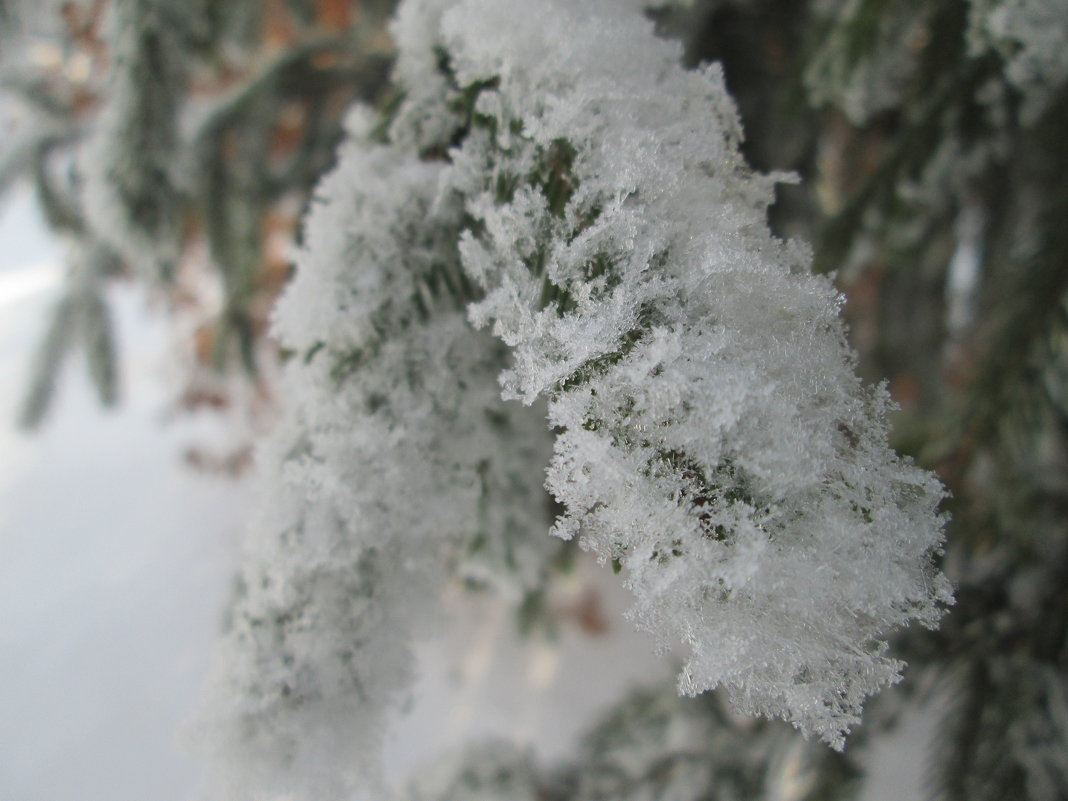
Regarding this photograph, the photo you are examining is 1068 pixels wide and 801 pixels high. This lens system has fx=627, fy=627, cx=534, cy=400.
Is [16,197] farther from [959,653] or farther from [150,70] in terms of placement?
[959,653]

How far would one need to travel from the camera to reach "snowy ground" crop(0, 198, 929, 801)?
1.77 metres

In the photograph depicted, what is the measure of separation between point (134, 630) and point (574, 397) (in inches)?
100

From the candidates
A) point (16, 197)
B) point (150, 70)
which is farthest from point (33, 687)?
point (150, 70)

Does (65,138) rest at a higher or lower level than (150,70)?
higher

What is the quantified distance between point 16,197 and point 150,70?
1.01 m

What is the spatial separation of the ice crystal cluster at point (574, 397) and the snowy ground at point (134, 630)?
4.02 feet

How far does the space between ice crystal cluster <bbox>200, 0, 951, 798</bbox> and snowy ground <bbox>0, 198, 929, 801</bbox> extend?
1225 millimetres

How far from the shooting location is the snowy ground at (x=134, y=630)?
1768 millimetres

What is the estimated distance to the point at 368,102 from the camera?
1.44 m

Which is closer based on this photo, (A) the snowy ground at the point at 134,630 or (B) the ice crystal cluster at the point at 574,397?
(B) the ice crystal cluster at the point at 574,397

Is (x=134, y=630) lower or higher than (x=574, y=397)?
higher

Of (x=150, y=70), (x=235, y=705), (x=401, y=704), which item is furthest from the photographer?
(x=150, y=70)

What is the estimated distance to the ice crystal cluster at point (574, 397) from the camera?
311 mm

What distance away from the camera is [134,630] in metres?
2.26
